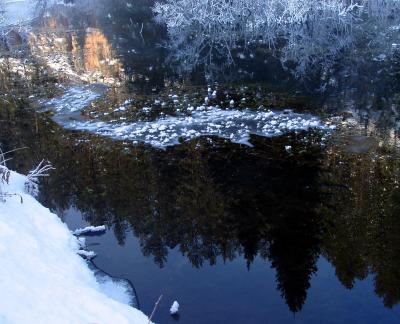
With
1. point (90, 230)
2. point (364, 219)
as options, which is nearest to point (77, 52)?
point (90, 230)

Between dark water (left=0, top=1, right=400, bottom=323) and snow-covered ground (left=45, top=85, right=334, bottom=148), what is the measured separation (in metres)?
0.50

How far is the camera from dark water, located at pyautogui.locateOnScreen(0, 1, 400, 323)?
9086mm

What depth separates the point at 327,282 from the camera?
9398mm

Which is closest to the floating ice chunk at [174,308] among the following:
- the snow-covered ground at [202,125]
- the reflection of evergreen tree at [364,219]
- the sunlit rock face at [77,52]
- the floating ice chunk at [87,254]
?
the floating ice chunk at [87,254]

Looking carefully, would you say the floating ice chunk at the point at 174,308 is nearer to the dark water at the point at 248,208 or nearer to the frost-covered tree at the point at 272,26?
the dark water at the point at 248,208

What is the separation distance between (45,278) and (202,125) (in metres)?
10.0

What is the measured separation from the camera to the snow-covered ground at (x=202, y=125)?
51.1 feet

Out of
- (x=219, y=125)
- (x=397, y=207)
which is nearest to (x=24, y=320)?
(x=397, y=207)

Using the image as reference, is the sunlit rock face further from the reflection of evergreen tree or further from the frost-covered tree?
the reflection of evergreen tree

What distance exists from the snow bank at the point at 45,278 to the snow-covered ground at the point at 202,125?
595 centimetres

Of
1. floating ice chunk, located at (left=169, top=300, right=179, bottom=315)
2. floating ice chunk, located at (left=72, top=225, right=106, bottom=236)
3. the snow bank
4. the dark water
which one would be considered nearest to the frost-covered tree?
the dark water

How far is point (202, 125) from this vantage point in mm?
16359

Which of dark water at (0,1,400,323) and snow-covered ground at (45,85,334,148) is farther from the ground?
snow-covered ground at (45,85,334,148)

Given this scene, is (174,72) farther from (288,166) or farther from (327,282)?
(327,282)
